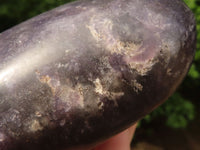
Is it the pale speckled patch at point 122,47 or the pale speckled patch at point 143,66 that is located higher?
the pale speckled patch at point 122,47

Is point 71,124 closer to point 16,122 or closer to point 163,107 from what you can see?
point 16,122

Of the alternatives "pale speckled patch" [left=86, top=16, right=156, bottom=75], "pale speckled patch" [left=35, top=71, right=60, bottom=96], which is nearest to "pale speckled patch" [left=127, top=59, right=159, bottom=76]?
"pale speckled patch" [left=86, top=16, right=156, bottom=75]

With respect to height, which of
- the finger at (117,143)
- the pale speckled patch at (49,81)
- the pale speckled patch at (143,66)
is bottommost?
the finger at (117,143)

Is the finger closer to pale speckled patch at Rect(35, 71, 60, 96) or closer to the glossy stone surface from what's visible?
the glossy stone surface

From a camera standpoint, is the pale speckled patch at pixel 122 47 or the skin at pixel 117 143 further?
the skin at pixel 117 143

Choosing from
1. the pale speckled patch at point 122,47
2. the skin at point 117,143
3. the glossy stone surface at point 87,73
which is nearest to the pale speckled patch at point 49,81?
the glossy stone surface at point 87,73

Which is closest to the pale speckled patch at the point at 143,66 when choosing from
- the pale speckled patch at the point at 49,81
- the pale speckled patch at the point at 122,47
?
the pale speckled patch at the point at 122,47

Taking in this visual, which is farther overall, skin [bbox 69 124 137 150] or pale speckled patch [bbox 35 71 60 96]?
skin [bbox 69 124 137 150]

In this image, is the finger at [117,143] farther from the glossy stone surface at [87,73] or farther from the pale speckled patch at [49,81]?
the pale speckled patch at [49,81]

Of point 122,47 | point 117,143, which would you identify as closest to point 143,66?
point 122,47
